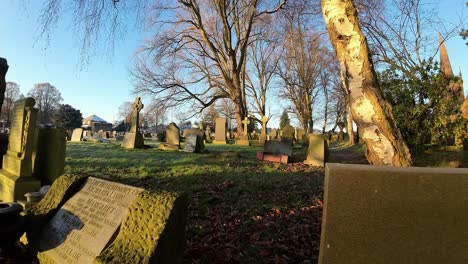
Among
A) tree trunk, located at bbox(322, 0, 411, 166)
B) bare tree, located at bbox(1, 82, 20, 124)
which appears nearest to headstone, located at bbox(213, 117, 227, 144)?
tree trunk, located at bbox(322, 0, 411, 166)

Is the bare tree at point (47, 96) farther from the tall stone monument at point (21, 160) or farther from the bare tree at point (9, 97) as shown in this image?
the tall stone monument at point (21, 160)

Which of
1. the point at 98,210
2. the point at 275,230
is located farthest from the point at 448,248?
the point at 98,210

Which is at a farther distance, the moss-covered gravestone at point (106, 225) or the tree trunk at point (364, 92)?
the tree trunk at point (364, 92)

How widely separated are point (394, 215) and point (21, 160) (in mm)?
6410

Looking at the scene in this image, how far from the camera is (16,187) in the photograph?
5633 millimetres

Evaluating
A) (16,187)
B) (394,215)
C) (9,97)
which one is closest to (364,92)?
(394,215)

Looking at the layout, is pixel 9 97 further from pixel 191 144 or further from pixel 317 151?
pixel 317 151

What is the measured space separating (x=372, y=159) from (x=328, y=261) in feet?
10.7

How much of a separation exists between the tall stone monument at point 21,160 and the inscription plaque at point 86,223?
9.74ft

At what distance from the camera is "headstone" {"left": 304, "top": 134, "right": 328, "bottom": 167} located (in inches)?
431

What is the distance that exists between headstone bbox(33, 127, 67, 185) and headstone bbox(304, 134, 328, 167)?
7.92 meters

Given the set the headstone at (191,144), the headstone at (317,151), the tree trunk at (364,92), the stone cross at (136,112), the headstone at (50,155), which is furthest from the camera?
the stone cross at (136,112)

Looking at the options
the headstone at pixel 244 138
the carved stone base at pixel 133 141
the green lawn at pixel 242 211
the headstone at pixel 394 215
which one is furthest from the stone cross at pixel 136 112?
the headstone at pixel 394 215

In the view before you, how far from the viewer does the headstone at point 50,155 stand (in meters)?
6.12
